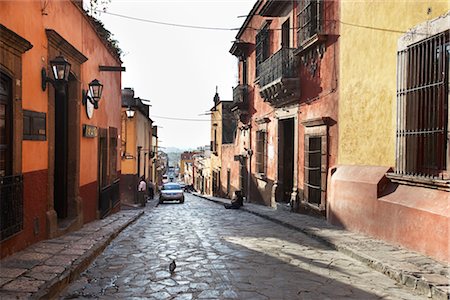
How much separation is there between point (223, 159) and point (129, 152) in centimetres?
730

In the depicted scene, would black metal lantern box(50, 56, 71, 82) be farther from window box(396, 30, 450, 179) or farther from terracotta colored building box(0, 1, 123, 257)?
window box(396, 30, 450, 179)

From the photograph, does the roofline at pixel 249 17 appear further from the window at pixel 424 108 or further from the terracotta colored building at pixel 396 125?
the window at pixel 424 108

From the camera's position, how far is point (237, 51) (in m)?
22.3

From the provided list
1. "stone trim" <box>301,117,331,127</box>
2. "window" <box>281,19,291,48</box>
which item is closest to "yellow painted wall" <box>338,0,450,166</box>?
"stone trim" <box>301,117,331,127</box>

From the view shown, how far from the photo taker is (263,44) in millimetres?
17906

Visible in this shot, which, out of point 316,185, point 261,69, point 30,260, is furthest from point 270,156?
point 30,260

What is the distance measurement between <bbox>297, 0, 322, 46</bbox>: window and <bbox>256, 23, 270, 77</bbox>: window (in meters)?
4.32

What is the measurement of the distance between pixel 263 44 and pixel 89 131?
9754mm

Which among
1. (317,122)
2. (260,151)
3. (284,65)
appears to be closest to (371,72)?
(317,122)

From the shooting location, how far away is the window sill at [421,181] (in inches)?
254

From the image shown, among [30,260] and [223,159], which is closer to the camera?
[30,260]

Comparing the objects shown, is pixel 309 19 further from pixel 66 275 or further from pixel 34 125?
pixel 66 275

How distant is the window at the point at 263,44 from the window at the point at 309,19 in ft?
14.2

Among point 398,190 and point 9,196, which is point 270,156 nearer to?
point 398,190
